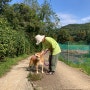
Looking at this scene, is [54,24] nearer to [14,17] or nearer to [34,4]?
[34,4]

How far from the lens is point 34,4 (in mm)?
56969

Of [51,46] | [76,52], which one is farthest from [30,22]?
[51,46]

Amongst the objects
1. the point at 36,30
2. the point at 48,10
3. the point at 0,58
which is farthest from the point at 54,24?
the point at 0,58

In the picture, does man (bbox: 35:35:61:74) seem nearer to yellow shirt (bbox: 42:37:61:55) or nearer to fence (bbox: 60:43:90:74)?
yellow shirt (bbox: 42:37:61:55)

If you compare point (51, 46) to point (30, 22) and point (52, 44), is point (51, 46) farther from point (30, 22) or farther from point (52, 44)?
Result: point (30, 22)

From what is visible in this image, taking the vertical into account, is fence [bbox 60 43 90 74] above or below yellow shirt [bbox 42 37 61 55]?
below

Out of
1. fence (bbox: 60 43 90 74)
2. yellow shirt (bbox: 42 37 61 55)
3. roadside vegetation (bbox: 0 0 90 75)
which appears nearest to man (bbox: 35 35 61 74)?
yellow shirt (bbox: 42 37 61 55)

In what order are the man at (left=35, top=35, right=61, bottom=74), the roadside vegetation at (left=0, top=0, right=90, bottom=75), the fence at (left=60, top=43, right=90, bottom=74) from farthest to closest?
the roadside vegetation at (left=0, top=0, right=90, bottom=75)
the fence at (left=60, top=43, right=90, bottom=74)
the man at (left=35, top=35, right=61, bottom=74)

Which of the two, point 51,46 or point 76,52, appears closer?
point 51,46

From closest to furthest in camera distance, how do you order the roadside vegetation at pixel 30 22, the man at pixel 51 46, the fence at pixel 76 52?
1. the man at pixel 51 46
2. the fence at pixel 76 52
3. the roadside vegetation at pixel 30 22

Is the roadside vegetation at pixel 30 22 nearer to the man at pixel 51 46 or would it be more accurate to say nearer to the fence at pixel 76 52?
the fence at pixel 76 52

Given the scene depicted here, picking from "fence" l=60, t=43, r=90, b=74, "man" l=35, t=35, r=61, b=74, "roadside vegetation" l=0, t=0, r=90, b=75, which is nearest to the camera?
"man" l=35, t=35, r=61, b=74

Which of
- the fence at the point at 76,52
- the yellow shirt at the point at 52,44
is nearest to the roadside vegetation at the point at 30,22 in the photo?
the fence at the point at 76,52

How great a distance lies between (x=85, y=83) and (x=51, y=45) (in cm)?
283
